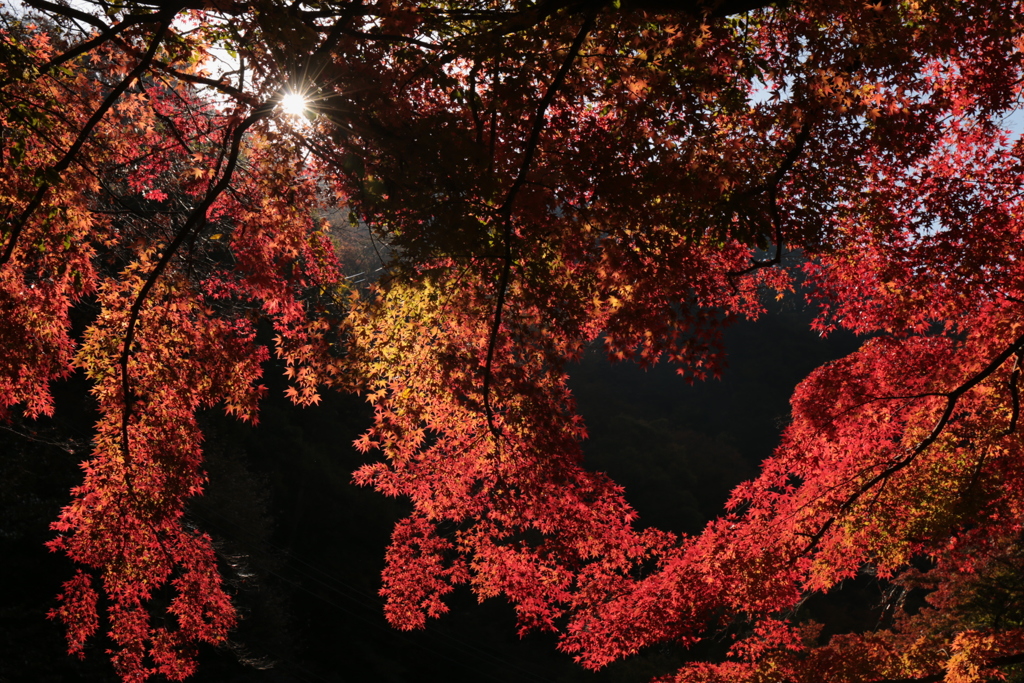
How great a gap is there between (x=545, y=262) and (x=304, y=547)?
1553cm

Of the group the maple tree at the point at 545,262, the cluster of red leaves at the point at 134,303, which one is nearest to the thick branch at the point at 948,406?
the maple tree at the point at 545,262

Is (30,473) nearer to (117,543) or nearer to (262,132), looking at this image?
(117,543)

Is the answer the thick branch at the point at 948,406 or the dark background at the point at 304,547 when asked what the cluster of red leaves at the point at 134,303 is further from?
the thick branch at the point at 948,406

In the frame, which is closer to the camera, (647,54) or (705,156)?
(647,54)

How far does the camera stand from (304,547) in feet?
57.6

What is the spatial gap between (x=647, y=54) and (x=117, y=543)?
6936mm

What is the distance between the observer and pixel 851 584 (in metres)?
23.6

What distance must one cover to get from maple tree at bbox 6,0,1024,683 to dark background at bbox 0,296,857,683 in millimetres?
4227

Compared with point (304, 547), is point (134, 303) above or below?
above

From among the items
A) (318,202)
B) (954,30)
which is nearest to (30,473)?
(318,202)

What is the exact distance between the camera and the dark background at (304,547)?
36.5ft

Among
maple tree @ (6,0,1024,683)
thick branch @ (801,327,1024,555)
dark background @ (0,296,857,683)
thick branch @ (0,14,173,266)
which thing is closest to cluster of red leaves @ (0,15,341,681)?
maple tree @ (6,0,1024,683)

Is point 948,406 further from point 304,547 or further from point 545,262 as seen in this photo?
point 304,547

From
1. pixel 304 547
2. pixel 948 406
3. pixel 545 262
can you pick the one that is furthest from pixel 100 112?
pixel 304 547
